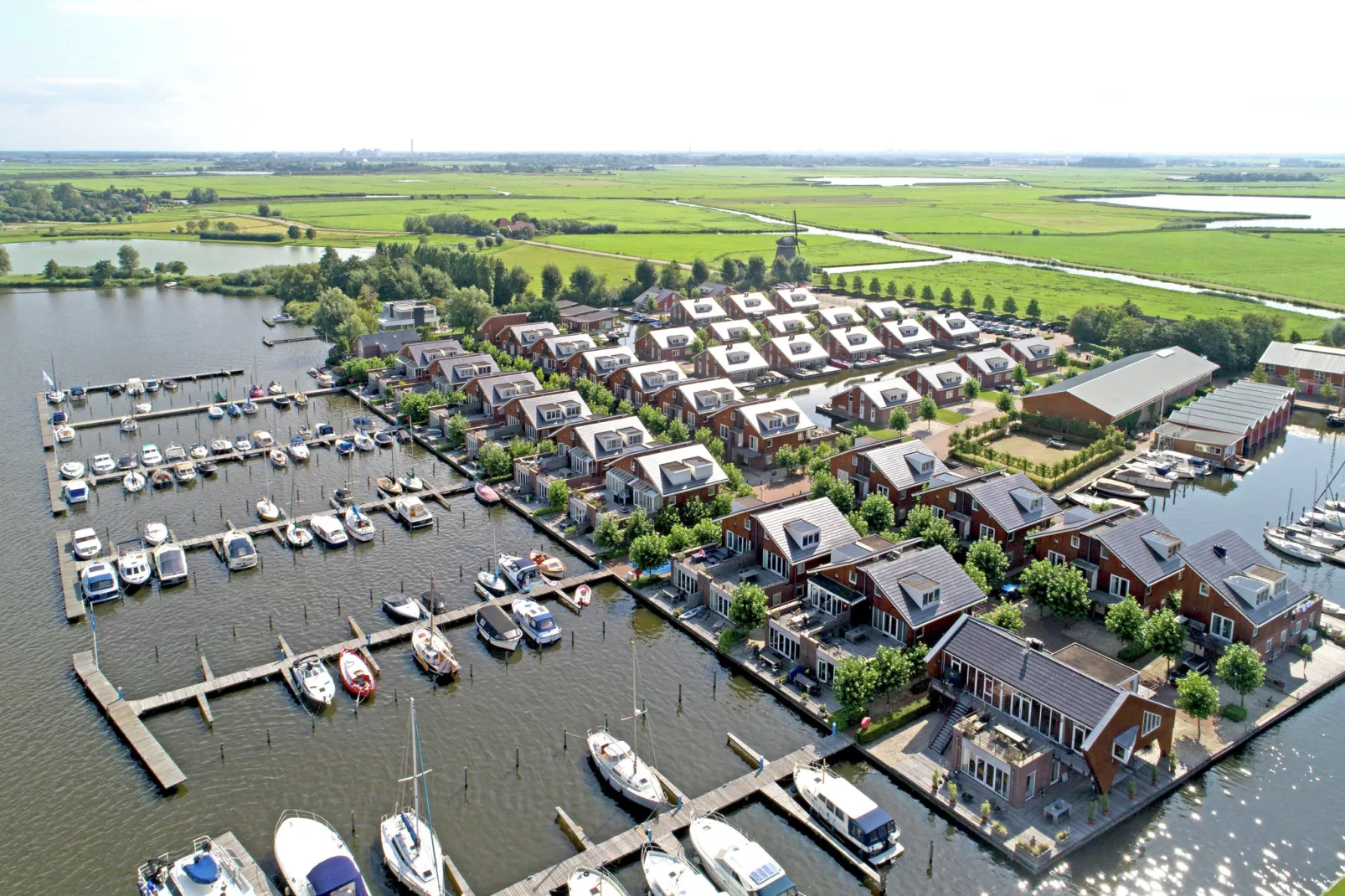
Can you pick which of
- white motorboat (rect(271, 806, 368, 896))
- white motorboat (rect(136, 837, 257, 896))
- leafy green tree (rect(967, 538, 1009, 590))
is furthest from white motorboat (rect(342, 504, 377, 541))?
leafy green tree (rect(967, 538, 1009, 590))

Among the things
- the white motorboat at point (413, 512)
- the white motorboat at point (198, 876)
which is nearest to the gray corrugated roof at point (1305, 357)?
the white motorboat at point (413, 512)

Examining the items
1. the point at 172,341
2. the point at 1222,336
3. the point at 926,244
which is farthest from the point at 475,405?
the point at 926,244

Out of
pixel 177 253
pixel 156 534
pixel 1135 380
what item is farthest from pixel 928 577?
pixel 177 253

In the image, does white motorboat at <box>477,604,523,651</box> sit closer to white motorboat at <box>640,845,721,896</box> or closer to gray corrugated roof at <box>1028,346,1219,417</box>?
white motorboat at <box>640,845,721,896</box>

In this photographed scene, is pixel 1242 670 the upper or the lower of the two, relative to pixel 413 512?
upper

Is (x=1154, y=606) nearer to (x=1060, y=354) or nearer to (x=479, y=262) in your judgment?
(x=1060, y=354)

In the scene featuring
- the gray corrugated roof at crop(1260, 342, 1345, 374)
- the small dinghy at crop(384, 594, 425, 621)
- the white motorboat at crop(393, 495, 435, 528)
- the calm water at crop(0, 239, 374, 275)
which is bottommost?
the small dinghy at crop(384, 594, 425, 621)

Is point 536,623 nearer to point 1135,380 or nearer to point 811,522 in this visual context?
point 811,522
